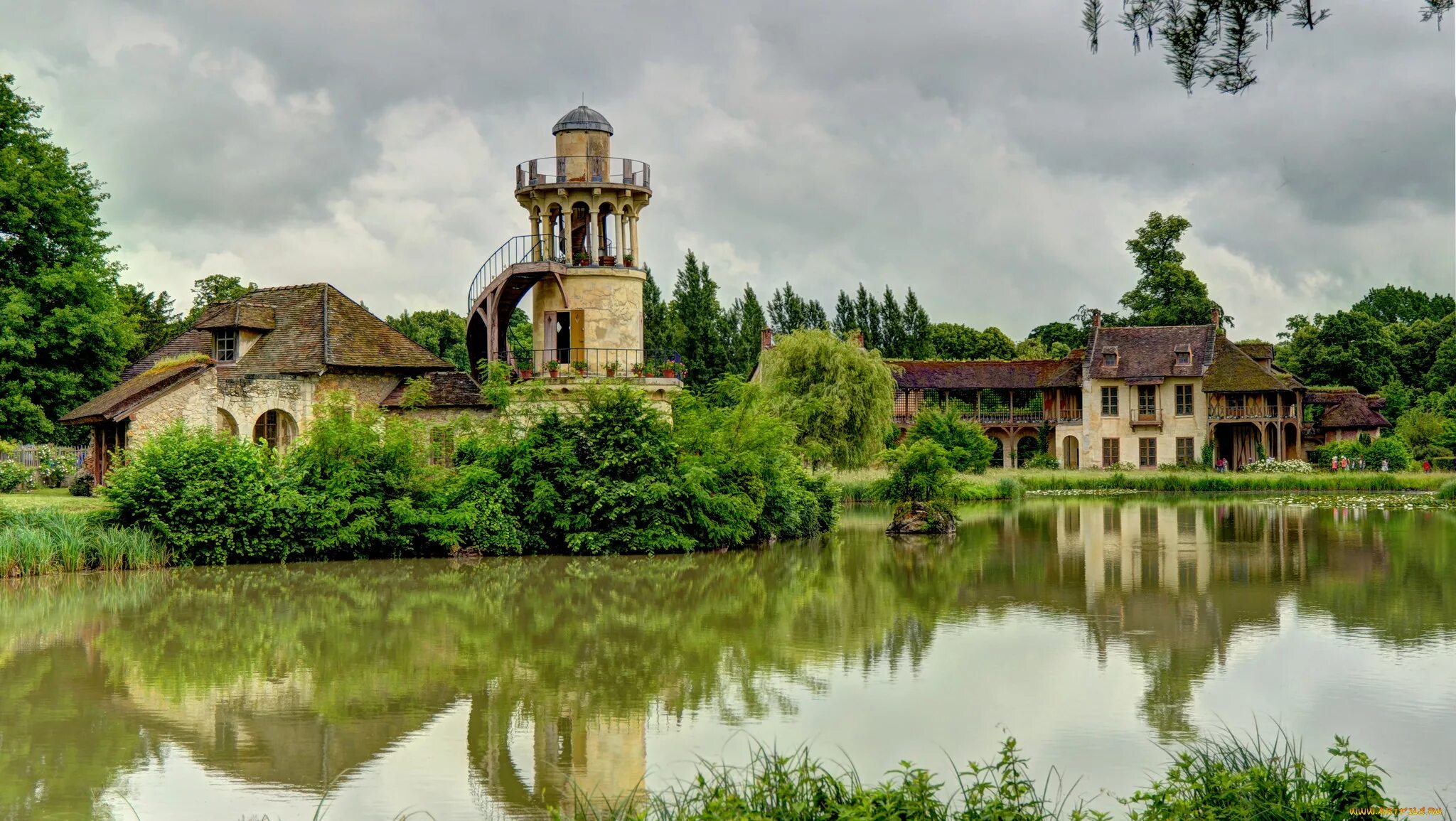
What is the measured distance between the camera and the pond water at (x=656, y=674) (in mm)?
10117

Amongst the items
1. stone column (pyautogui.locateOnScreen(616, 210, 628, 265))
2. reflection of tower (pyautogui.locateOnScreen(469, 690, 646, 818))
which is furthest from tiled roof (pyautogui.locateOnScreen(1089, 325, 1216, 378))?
reflection of tower (pyautogui.locateOnScreen(469, 690, 646, 818))

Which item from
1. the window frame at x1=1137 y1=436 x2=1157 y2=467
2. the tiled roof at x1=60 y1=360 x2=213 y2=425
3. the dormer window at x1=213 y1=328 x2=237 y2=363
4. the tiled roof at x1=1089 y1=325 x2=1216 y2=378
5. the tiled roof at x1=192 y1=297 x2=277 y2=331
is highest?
the tiled roof at x1=1089 y1=325 x2=1216 y2=378

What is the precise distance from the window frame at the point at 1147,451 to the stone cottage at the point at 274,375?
3536cm

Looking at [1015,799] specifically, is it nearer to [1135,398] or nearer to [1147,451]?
[1135,398]

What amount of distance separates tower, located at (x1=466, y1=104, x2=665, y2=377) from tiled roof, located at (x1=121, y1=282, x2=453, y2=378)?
6.62 feet

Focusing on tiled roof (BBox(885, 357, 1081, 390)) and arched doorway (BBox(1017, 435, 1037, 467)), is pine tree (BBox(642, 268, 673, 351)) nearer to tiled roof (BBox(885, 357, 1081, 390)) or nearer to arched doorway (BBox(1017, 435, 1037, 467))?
tiled roof (BBox(885, 357, 1081, 390))

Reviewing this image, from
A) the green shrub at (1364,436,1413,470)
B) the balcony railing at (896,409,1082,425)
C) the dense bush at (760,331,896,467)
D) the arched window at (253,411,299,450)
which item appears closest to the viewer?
the arched window at (253,411,299,450)

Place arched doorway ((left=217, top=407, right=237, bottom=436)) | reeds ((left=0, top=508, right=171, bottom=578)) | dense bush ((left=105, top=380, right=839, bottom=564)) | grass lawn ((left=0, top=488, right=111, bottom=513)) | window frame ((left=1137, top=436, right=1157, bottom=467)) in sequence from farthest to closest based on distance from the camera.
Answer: window frame ((left=1137, top=436, right=1157, bottom=467)) < arched doorway ((left=217, top=407, right=237, bottom=436)) < grass lawn ((left=0, top=488, right=111, bottom=513)) < dense bush ((left=105, top=380, right=839, bottom=564)) < reeds ((left=0, top=508, right=171, bottom=578))

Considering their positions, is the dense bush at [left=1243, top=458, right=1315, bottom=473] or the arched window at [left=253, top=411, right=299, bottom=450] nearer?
the arched window at [left=253, top=411, right=299, bottom=450]

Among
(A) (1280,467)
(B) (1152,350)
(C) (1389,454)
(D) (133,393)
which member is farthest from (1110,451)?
(D) (133,393)

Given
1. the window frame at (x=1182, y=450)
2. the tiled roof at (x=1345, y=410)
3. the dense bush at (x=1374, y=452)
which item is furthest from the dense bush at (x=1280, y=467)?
the tiled roof at (x=1345, y=410)

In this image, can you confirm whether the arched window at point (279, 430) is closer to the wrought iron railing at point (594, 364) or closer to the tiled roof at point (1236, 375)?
the wrought iron railing at point (594, 364)

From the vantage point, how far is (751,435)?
27.7m

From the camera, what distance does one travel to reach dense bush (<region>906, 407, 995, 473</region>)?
47156 millimetres
